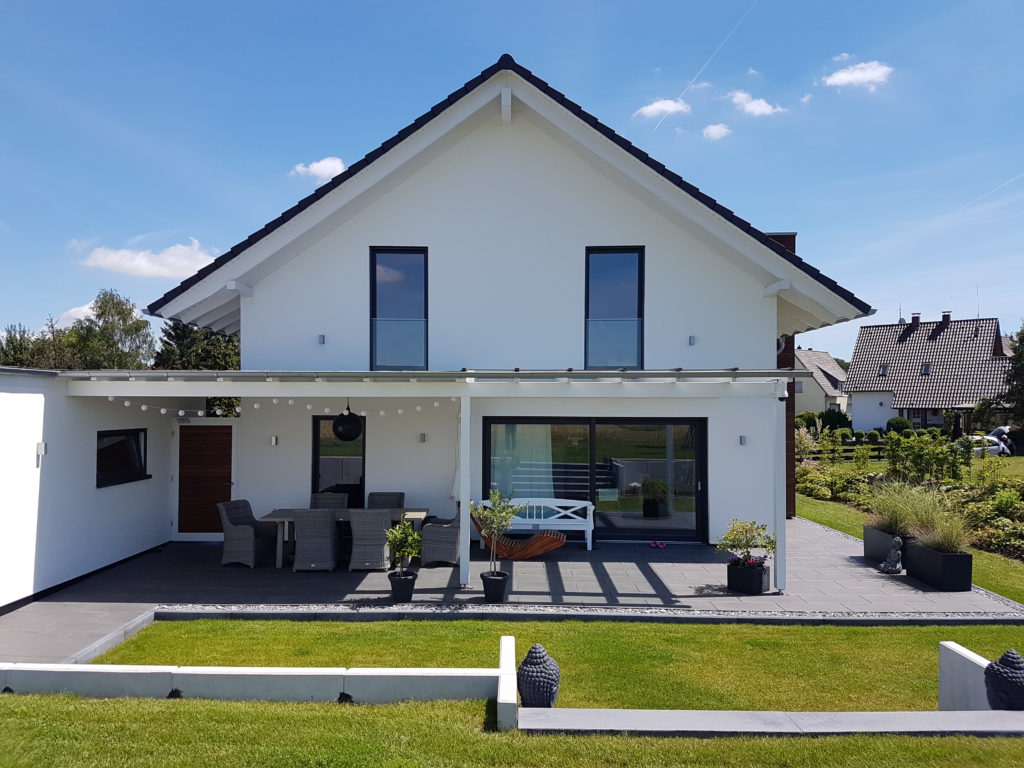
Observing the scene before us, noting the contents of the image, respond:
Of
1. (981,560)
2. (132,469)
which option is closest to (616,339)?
(981,560)

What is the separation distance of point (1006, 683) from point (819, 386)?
48.9m

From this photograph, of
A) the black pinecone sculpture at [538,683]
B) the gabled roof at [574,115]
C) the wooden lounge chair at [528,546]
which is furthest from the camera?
the gabled roof at [574,115]

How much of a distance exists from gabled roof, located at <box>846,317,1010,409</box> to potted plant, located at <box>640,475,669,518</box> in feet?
116

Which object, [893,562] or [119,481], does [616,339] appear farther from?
[119,481]

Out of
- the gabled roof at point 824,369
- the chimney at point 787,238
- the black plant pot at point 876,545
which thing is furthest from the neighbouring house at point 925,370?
the black plant pot at point 876,545

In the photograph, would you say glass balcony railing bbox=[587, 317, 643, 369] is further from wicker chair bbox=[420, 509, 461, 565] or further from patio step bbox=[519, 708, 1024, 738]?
patio step bbox=[519, 708, 1024, 738]

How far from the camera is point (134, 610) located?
7.71 metres

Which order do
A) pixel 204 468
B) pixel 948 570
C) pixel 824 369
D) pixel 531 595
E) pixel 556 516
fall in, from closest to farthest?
pixel 531 595, pixel 948 570, pixel 556 516, pixel 204 468, pixel 824 369

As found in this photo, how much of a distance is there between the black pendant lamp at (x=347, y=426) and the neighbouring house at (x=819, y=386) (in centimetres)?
4132

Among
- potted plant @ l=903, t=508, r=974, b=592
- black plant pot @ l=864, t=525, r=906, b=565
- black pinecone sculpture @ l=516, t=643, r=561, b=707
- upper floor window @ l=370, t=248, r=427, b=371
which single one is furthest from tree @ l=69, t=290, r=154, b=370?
potted plant @ l=903, t=508, r=974, b=592

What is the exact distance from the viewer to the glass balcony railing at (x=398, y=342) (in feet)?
37.4

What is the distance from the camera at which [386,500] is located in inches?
442

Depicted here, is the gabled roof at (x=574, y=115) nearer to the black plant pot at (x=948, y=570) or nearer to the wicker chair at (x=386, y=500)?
the black plant pot at (x=948, y=570)

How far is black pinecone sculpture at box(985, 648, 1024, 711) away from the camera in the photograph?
4637 millimetres
